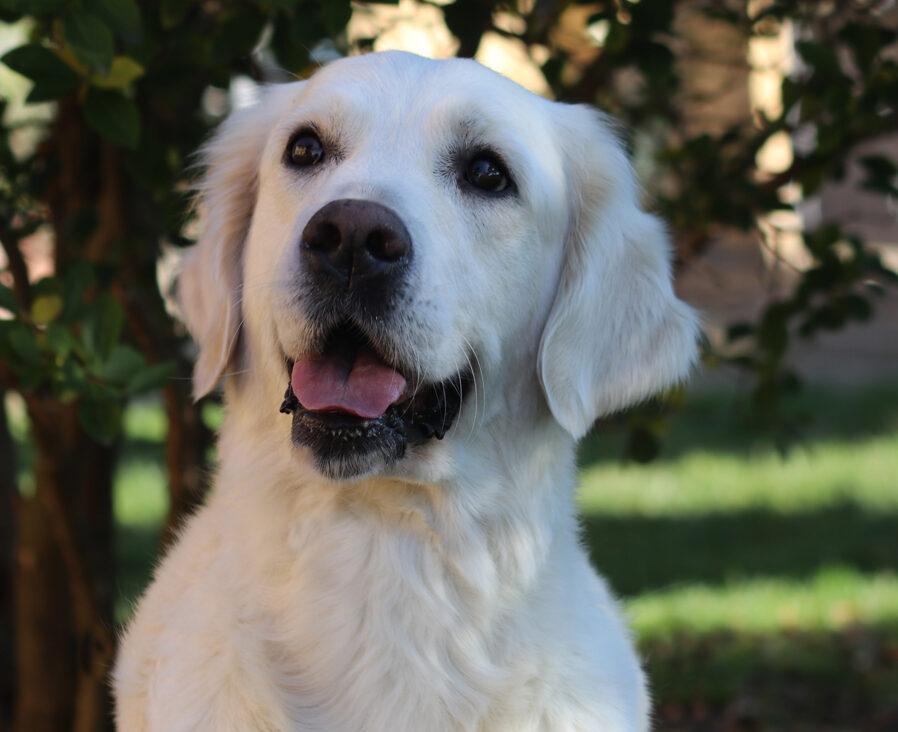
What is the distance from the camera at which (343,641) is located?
229 cm

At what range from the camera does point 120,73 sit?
2377 millimetres

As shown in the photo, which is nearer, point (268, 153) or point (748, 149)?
point (268, 153)

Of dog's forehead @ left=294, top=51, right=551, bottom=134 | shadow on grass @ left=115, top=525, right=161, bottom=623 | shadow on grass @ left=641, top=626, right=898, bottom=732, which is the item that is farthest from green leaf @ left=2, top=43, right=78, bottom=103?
shadow on grass @ left=115, top=525, right=161, bottom=623

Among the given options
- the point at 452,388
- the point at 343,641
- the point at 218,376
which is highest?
→ the point at 452,388

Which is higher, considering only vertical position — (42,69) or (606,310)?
(42,69)

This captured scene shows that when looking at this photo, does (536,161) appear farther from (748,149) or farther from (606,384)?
(748,149)

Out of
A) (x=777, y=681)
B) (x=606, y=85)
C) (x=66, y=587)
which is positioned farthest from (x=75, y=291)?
(x=777, y=681)

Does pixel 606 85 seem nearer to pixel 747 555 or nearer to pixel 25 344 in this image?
pixel 25 344

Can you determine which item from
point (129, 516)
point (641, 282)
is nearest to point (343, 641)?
point (641, 282)

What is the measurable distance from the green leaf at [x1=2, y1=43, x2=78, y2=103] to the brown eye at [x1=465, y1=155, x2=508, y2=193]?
0.85 metres

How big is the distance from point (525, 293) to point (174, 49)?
117 centimetres

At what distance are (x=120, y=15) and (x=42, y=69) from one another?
1.05 feet

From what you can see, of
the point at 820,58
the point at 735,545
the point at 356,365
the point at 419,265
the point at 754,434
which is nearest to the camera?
the point at 419,265

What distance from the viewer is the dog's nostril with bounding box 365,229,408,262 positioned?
2061mm
